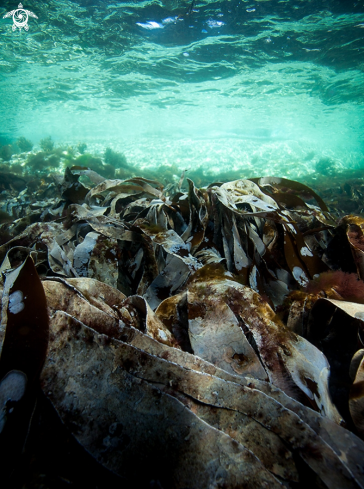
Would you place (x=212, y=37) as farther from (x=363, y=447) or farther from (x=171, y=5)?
(x=363, y=447)

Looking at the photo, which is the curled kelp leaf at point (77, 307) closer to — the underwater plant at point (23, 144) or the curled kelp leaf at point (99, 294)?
the curled kelp leaf at point (99, 294)

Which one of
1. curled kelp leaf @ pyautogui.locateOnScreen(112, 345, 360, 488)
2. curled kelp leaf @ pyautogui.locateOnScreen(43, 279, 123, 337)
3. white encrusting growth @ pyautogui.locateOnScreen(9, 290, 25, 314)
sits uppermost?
white encrusting growth @ pyautogui.locateOnScreen(9, 290, 25, 314)

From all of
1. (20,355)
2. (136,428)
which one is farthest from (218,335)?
(20,355)

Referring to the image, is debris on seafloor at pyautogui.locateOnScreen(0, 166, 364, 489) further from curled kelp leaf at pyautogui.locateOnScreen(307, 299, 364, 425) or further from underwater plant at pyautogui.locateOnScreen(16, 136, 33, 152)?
underwater plant at pyautogui.locateOnScreen(16, 136, 33, 152)

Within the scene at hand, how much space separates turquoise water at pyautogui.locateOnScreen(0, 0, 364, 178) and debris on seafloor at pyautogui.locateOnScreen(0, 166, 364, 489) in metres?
12.4

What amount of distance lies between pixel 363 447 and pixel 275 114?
1355 inches

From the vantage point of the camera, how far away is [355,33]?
10797 mm

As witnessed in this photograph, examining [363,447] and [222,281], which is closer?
[363,447]

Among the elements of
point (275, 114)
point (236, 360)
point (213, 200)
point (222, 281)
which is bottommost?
point (236, 360)

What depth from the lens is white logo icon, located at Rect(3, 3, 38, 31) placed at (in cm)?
923

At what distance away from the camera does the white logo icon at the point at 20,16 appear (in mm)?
9231

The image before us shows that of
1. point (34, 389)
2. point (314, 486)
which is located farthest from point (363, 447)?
point (34, 389)

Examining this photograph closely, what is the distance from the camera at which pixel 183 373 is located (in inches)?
27.9

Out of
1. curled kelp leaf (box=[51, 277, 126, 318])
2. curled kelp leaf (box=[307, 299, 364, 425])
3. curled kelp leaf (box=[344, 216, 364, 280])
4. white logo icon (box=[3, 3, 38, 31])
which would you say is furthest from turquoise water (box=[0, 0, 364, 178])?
curled kelp leaf (box=[307, 299, 364, 425])
